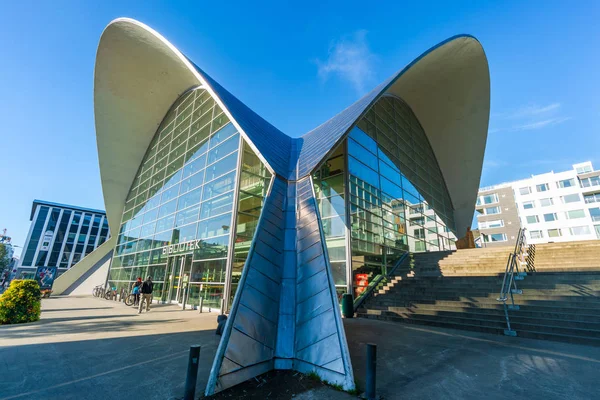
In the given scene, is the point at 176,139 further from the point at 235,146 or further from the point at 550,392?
the point at 550,392

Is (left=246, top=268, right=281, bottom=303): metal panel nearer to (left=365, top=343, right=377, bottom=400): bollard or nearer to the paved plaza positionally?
the paved plaza

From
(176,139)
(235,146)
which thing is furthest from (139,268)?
(235,146)

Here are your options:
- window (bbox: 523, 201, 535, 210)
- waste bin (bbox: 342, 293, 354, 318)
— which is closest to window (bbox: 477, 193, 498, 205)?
window (bbox: 523, 201, 535, 210)

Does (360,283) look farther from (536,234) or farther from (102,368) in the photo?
(536,234)

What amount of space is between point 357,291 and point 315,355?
7.48 m

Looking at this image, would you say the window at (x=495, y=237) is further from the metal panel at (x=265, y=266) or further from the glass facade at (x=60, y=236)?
the glass facade at (x=60, y=236)

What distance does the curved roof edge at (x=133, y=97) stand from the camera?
49.8ft

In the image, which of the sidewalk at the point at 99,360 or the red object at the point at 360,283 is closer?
the sidewalk at the point at 99,360

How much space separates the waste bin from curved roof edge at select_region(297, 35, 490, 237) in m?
7.29

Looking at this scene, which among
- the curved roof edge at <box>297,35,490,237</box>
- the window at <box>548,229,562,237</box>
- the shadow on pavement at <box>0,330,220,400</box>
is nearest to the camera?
the shadow on pavement at <box>0,330,220,400</box>

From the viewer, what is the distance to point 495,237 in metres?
49.8

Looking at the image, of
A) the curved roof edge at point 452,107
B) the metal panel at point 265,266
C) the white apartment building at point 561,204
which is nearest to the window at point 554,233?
the white apartment building at point 561,204

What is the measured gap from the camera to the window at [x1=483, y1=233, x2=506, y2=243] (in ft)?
161

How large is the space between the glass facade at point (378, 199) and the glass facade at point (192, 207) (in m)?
3.74
